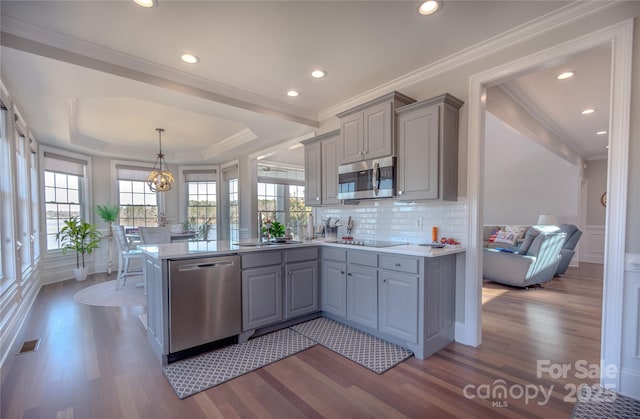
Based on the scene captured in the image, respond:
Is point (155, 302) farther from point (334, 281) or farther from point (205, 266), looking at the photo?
point (334, 281)

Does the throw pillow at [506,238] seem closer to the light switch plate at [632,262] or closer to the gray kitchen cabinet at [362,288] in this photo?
the light switch plate at [632,262]

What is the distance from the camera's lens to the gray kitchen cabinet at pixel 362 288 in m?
2.83

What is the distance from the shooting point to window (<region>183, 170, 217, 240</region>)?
7438 millimetres

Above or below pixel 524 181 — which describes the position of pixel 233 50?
above

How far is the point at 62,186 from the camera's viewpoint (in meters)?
5.61

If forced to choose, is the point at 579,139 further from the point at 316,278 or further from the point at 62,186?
the point at 62,186

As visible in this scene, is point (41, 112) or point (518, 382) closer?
point (518, 382)

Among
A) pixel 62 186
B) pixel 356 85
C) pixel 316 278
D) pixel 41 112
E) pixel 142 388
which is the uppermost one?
pixel 356 85

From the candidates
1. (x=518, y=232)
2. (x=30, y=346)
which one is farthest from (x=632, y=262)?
(x=30, y=346)

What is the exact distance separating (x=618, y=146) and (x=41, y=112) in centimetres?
575

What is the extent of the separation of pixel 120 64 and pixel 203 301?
2.27m

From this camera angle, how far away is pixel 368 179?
3246mm

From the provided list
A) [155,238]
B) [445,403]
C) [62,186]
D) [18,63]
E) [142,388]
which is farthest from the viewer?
[62,186]

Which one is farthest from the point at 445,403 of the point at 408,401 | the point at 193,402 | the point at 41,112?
the point at 41,112
